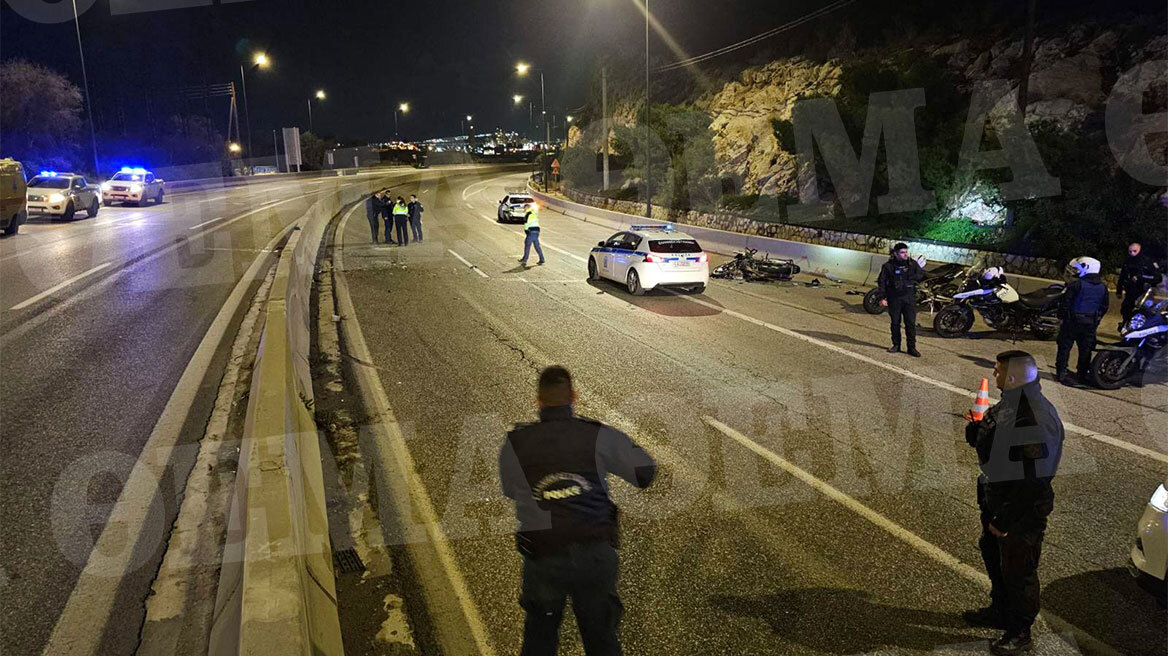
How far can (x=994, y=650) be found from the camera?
13.3 ft

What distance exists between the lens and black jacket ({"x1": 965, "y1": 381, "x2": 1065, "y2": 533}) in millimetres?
3893

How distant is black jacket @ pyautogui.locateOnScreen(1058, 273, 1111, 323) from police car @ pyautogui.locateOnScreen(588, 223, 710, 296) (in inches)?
281

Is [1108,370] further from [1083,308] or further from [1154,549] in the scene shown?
[1154,549]

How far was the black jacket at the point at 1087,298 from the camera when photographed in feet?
29.1

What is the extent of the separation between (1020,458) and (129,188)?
1506 inches

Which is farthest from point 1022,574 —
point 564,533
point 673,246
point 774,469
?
point 673,246

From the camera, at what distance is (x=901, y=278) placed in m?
10.6

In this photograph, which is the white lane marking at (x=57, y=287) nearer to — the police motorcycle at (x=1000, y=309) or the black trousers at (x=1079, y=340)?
the police motorcycle at (x=1000, y=309)

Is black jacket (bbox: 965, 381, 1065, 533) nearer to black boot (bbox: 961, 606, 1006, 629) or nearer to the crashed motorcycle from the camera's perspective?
black boot (bbox: 961, 606, 1006, 629)

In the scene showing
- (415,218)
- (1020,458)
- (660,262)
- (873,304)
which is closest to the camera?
(1020,458)

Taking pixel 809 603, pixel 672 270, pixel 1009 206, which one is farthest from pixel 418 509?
pixel 1009 206

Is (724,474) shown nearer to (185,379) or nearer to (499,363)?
(499,363)

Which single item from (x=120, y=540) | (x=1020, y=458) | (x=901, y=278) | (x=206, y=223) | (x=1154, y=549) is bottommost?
(x=120, y=540)

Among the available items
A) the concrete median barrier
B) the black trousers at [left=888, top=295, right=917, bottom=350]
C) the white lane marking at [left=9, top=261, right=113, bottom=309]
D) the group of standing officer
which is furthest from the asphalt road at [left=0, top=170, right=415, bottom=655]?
the black trousers at [left=888, top=295, right=917, bottom=350]
